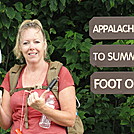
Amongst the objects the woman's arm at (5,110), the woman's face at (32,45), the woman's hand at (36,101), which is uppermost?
the woman's face at (32,45)

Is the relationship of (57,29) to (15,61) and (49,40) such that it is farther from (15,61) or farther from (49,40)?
(15,61)

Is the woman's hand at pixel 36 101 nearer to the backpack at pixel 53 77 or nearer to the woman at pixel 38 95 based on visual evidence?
the woman at pixel 38 95

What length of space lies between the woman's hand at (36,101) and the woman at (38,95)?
0.06ft

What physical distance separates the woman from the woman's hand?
0.06 ft

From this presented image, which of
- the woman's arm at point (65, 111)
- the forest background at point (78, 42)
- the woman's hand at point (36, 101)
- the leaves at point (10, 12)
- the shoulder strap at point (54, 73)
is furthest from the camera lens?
the forest background at point (78, 42)

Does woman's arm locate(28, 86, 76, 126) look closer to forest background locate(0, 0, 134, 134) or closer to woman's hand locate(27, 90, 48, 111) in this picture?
woman's hand locate(27, 90, 48, 111)

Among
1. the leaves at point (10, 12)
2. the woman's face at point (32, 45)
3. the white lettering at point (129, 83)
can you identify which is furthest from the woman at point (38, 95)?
the leaves at point (10, 12)

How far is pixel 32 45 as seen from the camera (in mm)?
2592

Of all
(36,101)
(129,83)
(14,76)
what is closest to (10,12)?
(14,76)

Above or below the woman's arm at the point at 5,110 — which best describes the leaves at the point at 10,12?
above

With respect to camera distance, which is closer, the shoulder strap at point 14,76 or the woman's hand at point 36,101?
the woman's hand at point 36,101

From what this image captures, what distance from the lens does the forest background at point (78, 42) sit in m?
3.89

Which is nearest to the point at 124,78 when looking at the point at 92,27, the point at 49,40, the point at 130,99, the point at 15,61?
the point at 92,27

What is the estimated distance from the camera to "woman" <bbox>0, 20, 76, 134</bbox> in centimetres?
250
